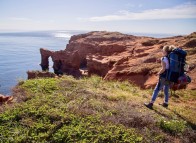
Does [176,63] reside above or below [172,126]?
above

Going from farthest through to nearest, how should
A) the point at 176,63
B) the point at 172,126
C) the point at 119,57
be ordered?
the point at 119,57
the point at 176,63
the point at 172,126

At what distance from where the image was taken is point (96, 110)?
6934 mm

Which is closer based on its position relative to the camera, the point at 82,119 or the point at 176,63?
the point at 82,119

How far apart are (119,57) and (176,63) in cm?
2633

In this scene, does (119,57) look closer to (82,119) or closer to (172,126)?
(172,126)

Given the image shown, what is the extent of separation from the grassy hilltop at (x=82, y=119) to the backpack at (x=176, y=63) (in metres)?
1.25

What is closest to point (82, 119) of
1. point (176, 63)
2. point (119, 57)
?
point (176, 63)

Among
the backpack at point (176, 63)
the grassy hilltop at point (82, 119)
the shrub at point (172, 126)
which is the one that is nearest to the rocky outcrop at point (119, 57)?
the backpack at point (176, 63)

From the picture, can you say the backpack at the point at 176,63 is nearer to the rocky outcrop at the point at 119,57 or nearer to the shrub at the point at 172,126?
the shrub at the point at 172,126

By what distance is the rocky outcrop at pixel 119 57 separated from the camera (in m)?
19.5

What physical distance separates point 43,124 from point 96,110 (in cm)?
166

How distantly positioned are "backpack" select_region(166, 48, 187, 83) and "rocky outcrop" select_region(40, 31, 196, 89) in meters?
6.56

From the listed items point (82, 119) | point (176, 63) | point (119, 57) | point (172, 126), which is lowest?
point (119, 57)

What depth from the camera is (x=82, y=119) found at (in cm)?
620
